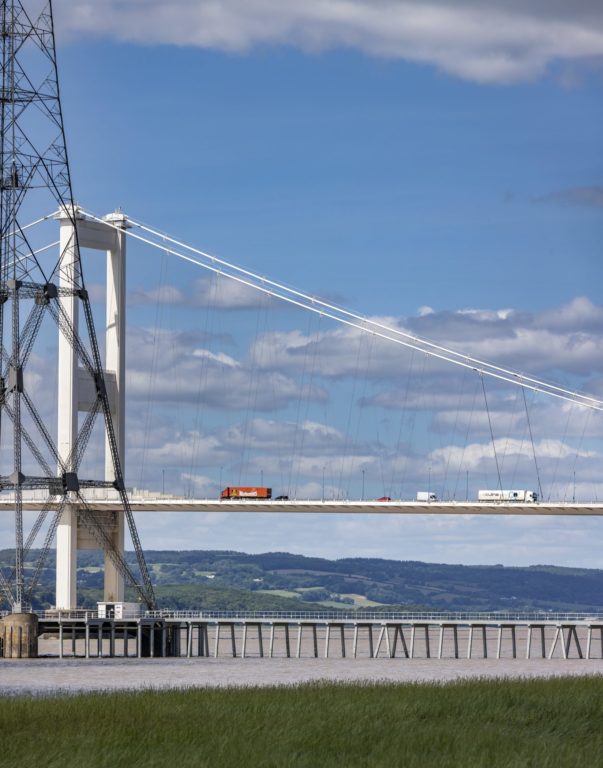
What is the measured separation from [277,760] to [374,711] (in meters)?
8.01

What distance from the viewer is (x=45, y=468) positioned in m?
95.9

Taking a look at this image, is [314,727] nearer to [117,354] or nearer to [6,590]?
[6,590]

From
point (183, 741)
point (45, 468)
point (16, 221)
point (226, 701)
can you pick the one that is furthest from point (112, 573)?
point (183, 741)

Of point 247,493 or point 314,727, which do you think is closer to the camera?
point 314,727

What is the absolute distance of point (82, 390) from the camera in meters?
103

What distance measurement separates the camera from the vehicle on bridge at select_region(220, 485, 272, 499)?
10775 cm

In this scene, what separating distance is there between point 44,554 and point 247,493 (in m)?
15.0

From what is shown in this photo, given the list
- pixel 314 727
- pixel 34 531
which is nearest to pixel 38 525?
pixel 34 531

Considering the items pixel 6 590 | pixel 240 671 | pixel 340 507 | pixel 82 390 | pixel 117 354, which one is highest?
pixel 117 354

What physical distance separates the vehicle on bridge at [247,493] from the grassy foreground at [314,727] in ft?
172

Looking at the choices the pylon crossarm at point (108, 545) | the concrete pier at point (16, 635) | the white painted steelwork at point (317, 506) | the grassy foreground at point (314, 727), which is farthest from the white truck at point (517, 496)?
the grassy foreground at point (314, 727)

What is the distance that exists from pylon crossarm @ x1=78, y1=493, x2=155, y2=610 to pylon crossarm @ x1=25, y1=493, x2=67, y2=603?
1269 millimetres

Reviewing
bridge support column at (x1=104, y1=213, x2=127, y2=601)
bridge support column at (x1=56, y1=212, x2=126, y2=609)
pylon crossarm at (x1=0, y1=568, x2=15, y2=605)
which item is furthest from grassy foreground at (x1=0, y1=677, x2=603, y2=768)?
bridge support column at (x1=104, y1=213, x2=127, y2=601)

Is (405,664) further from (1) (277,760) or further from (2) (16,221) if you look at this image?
(1) (277,760)
